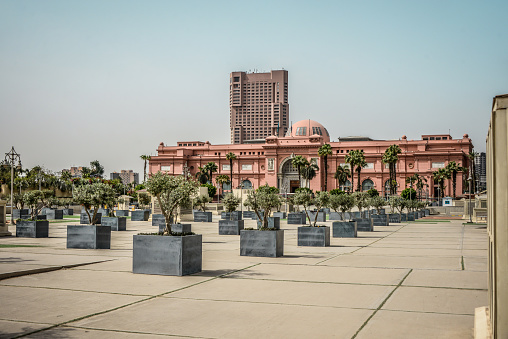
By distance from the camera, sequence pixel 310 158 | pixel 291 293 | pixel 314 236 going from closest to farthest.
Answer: pixel 291 293, pixel 314 236, pixel 310 158

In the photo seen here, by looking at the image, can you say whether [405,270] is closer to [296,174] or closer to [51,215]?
[51,215]

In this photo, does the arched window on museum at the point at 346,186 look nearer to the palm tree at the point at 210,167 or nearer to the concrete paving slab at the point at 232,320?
the palm tree at the point at 210,167

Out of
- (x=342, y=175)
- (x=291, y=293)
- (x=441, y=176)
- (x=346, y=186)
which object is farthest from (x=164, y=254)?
(x=346, y=186)

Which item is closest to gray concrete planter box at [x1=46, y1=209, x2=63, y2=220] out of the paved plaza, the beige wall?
the paved plaza

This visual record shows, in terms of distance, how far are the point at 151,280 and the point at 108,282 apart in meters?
0.84

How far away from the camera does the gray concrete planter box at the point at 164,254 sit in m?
11.3

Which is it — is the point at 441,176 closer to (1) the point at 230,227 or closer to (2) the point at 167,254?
(1) the point at 230,227

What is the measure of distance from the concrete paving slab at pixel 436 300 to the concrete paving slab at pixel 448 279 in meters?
0.58

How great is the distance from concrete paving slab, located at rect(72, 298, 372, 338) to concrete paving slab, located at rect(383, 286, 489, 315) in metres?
0.89

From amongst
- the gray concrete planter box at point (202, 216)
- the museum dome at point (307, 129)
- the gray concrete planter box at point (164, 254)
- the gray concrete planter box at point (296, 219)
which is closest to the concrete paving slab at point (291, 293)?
the gray concrete planter box at point (164, 254)

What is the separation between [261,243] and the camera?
50.2ft

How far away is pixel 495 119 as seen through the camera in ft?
14.5

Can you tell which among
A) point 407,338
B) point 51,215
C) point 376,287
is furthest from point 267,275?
point 51,215

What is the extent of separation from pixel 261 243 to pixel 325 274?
11.8 ft
